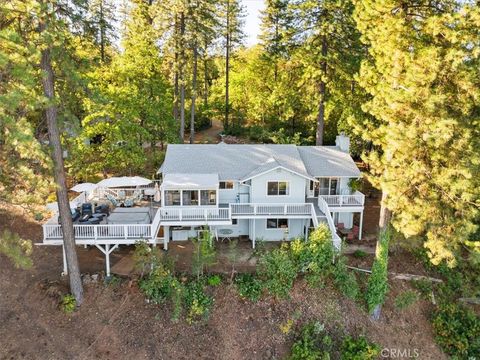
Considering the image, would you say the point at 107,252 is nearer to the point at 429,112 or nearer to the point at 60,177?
the point at 60,177

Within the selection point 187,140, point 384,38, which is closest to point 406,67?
point 384,38

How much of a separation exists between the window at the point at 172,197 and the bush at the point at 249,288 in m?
5.59

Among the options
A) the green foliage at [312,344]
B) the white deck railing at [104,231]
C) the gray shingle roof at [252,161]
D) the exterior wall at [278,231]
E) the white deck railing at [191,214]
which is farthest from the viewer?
the exterior wall at [278,231]

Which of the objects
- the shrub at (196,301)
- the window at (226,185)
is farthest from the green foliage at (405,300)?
the window at (226,185)

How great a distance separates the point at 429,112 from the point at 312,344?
10271mm

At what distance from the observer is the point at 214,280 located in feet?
55.6

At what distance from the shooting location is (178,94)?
31.4 meters

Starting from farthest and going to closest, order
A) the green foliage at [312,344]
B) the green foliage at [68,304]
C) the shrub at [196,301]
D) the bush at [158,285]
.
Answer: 1. the bush at [158,285]
2. the shrub at [196,301]
3. the green foliage at [68,304]
4. the green foliage at [312,344]

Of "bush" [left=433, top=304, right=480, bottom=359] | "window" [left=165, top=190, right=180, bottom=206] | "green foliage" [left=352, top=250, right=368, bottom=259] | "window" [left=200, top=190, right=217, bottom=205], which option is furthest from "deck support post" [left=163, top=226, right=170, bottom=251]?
"bush" [left=433, top=304, right=480, bottom=359]

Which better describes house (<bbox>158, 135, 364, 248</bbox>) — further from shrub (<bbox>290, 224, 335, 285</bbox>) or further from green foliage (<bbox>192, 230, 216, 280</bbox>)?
green foliage (<bbox>192, 230, 216, 280</bbox>)

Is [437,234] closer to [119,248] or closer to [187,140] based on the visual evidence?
[119,248]

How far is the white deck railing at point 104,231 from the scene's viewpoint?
16.4m

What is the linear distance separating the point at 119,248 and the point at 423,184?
1489 cm

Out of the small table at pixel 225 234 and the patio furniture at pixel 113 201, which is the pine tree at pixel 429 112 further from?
the patio furniture at pixel 113 201
